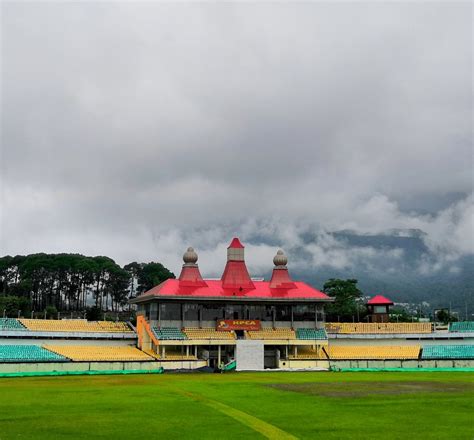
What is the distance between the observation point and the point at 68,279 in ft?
421

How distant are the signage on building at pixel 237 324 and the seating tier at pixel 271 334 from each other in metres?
0.62

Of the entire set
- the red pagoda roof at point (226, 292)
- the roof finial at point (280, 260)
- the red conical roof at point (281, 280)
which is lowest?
the red pagoda roof at point (226, 292)

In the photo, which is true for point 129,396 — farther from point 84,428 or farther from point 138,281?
point 138,281

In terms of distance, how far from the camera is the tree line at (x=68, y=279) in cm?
12500

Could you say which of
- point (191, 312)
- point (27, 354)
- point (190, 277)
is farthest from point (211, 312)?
point (27, 354)

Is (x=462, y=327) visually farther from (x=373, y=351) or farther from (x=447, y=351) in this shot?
(x=373, y=351)

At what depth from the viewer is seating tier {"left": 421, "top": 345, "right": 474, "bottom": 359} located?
66938mm

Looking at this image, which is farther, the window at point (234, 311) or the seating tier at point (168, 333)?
the window at point (234, 311)

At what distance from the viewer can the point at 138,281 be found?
138 m

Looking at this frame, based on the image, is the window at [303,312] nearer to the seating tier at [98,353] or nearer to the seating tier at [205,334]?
the seating tier at [205,334]

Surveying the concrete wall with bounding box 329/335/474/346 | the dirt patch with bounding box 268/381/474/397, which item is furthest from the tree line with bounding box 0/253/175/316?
the dirt patch with bounding box 268/381/474/397

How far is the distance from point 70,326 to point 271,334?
23.6m

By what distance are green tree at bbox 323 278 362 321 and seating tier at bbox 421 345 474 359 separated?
31.3m

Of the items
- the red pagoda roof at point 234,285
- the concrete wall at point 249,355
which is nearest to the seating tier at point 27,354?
the red pagoda roof at point 234,285
